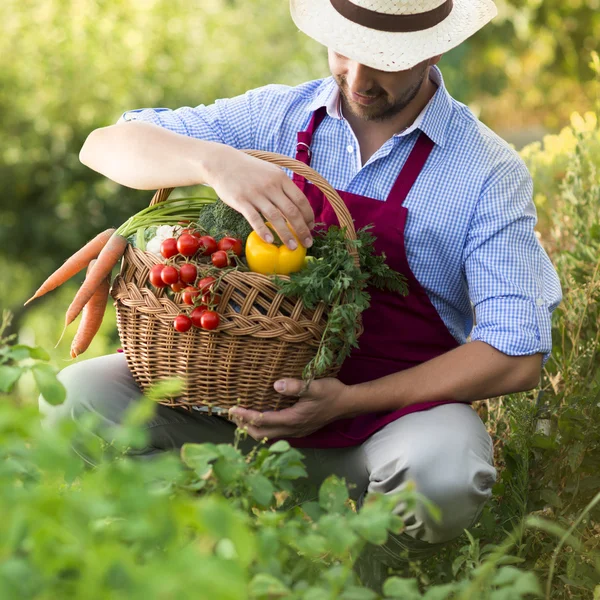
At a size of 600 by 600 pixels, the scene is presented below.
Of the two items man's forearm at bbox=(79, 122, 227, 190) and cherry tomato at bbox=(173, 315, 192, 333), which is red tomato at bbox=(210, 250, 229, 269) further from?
man's forearm at bbox=(79, 122, 227, 190)

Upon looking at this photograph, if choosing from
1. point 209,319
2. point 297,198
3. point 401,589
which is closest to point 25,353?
point 401,589

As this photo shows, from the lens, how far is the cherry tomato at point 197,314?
188 cm

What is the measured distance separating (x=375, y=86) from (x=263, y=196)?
530 mm

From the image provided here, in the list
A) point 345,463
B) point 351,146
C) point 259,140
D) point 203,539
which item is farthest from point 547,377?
point 203,539

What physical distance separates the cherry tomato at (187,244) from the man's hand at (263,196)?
13cm

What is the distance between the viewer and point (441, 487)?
202 cm

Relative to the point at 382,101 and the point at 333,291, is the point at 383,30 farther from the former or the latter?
the point at 333,291

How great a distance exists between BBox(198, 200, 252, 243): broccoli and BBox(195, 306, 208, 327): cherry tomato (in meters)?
0.20

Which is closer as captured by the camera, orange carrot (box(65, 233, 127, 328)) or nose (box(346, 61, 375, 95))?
orange carrot (box(65, 233, 127, 328))

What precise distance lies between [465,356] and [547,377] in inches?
28.2

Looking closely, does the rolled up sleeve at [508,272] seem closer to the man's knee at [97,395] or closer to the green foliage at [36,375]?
the man's knee at [97,395]

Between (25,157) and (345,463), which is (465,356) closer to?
(345,463)

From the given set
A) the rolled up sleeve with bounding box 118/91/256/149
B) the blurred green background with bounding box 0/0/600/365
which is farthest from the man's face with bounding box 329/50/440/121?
the blurred green background with bounding box 0/0/600/365

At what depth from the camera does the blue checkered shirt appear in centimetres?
220
